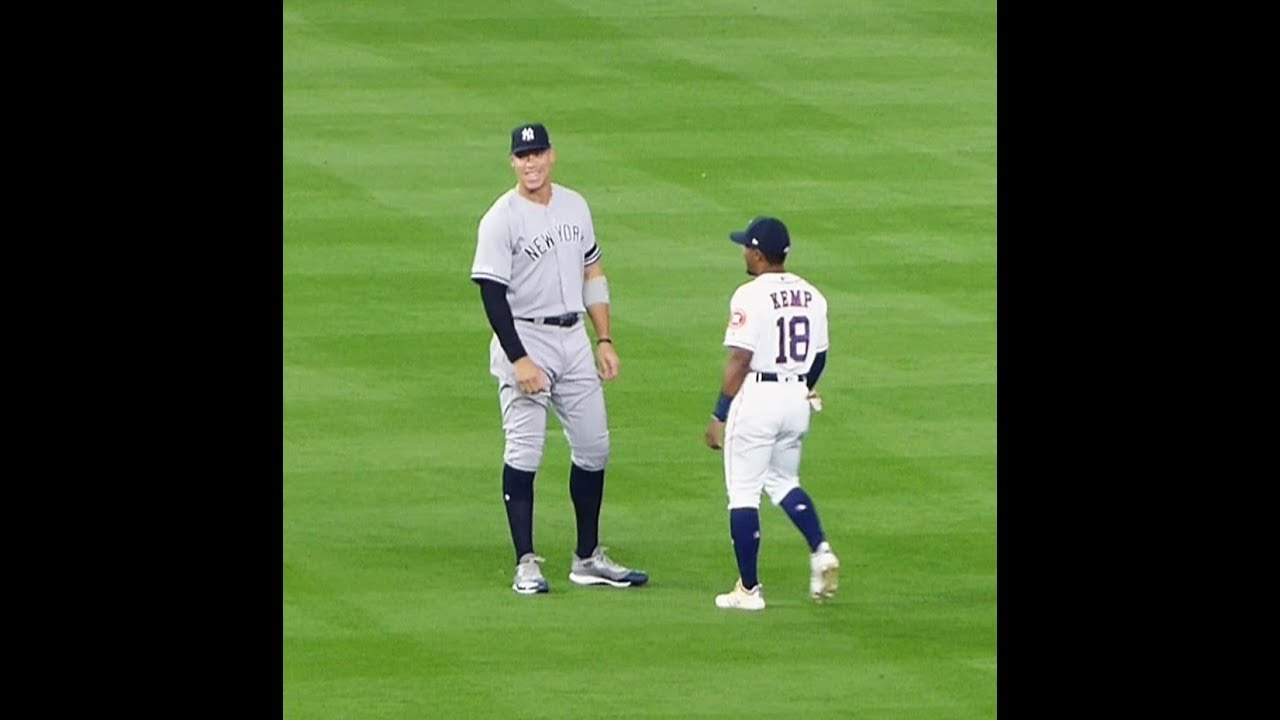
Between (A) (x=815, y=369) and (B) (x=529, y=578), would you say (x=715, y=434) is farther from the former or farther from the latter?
(B) (x=529, y=578)

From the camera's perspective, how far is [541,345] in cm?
1181

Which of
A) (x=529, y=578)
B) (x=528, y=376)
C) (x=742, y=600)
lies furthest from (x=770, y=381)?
(x=529, y=578)

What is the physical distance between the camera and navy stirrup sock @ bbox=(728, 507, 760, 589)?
11250 millimetres

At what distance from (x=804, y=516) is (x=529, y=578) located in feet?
4.08

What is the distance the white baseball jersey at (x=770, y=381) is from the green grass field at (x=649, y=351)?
0.57 metres

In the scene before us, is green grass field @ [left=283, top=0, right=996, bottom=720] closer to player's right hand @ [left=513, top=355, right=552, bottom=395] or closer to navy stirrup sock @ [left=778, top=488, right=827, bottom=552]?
navy stirrup sock @ [left=778, top=488, right=827, bottom=552]

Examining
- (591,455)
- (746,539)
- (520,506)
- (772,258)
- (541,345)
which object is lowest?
(746,539)

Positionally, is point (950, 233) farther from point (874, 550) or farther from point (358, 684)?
point (358, 684)

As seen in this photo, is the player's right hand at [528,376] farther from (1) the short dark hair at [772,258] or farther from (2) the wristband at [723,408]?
(1) the short dark hair at [772,258]

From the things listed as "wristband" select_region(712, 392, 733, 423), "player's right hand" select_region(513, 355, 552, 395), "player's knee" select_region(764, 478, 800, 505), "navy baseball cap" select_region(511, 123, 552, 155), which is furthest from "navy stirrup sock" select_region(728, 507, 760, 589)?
"navy baseball cap" select_region(511, 123, 552, 155)

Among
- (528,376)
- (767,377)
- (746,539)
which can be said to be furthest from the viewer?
(528,376)

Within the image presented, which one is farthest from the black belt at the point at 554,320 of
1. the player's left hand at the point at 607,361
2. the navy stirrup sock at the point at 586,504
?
the navy stirrup sock at the point at 586,504

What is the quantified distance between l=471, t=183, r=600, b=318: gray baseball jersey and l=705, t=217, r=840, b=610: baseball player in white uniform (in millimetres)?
857

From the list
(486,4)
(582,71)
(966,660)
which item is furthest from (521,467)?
(486,4)
